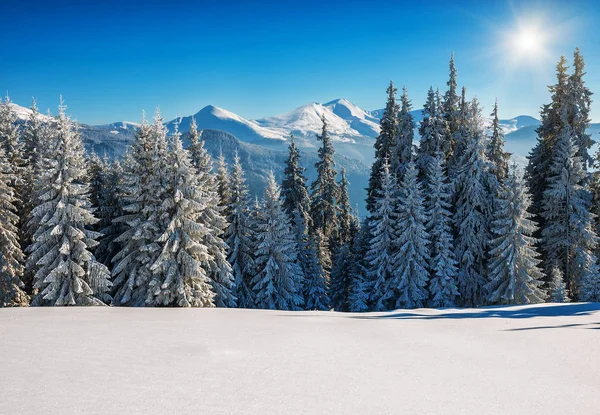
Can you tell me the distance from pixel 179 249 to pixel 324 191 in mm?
21893

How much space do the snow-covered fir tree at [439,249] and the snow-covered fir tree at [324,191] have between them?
12490 millimetres

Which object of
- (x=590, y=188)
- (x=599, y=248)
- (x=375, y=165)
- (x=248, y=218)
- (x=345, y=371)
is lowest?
(x=345, y=371)

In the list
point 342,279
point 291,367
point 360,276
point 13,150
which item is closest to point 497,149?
point 360,276

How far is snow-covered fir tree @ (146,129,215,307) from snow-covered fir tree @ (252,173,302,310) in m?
7.16

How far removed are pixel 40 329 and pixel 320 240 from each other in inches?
1185

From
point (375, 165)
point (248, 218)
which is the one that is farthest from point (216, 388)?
point (375, 165)

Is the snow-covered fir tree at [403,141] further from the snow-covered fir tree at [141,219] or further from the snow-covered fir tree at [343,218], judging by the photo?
the snow-covered fir tree at [141,219]

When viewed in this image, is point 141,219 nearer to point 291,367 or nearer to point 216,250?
point 216,250

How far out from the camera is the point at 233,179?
97.2ft

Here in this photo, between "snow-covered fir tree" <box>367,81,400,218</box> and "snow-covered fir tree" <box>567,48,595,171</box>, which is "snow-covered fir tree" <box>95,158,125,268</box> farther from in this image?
"snow-covered fir tree" <box>567,48,595,171</box>

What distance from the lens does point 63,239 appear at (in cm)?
1948

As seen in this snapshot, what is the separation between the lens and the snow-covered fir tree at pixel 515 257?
25141mm

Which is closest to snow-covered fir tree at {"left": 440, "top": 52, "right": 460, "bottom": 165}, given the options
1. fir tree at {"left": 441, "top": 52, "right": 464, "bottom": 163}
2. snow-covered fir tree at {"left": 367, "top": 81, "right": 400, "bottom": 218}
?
fir tree at {"left": 441, "top": 52, "right": 464, "bottom": 163}

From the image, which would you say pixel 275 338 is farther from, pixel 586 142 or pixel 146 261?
pixel 586 142
